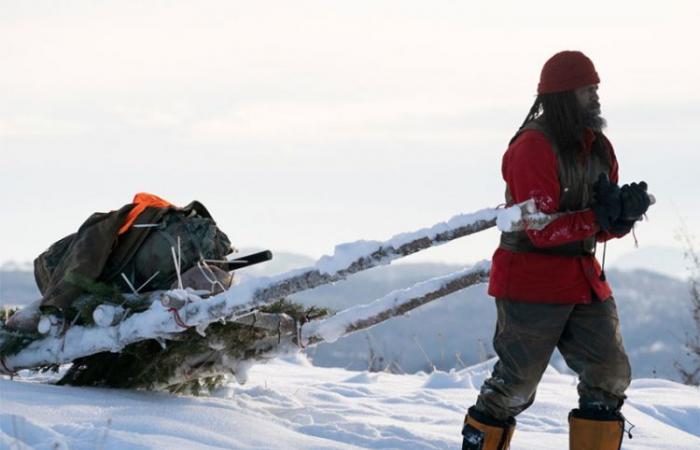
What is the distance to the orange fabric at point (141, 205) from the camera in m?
7.88

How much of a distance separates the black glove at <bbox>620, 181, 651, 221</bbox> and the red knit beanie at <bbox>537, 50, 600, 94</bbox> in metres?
0.53

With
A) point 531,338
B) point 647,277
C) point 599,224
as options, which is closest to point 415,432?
point 531,338

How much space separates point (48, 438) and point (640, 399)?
13.7 ft

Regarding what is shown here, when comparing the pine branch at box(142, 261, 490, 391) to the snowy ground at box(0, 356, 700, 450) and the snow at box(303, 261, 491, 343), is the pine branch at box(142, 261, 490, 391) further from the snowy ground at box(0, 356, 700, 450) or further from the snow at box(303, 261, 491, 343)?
the snowy ground at box(0, 356, 700, 450)

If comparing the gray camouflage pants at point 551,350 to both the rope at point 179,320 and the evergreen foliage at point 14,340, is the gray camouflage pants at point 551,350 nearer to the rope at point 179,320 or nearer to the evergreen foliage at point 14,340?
the rope at point 179,320

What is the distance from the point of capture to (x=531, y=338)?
21.3 ft

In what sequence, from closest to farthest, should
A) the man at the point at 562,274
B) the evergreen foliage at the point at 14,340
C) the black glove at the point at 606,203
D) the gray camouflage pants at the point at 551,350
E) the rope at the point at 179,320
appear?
the black glove at the point at 606,203
the man at the point at 562,274
the gray camouflage pants at the point at 551,350
the rope at the point at 179,320
the evergreen foliage at the point at 14,340

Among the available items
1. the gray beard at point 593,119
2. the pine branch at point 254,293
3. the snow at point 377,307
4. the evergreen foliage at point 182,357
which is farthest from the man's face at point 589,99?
the evergreen foliage at point 182,357

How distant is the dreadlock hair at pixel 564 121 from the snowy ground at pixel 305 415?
1719mm

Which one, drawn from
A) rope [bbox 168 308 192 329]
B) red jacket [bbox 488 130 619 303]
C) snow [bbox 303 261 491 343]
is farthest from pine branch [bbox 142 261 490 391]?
red jacket [bbox 488 130 619 303]

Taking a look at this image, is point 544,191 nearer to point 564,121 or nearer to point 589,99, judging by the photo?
point 564,121

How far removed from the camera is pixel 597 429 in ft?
21.6

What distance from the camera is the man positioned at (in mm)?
6359

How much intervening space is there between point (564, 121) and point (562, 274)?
68 centimetres
